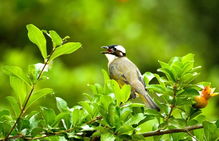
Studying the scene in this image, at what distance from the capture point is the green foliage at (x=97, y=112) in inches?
76.9

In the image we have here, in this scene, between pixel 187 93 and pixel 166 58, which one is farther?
pixel 166 58

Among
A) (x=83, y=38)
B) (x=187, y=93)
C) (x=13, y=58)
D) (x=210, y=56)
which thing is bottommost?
(x=187, y=93)

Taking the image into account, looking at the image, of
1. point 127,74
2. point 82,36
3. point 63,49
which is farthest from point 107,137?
point 82,36

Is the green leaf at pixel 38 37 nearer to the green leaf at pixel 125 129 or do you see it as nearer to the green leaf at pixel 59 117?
the green leaf at pixel 59 117

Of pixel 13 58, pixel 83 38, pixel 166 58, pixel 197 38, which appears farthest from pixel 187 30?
pixel 13 58

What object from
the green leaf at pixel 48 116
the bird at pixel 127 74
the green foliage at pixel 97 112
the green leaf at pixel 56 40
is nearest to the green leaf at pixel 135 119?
the green foliage at pixel 97 112

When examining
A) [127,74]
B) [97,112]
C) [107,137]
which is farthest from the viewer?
[127,74]

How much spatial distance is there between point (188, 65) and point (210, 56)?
6.80m

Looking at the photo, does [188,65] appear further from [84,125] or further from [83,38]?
[83,38]

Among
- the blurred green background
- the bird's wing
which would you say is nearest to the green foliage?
the bird's wing

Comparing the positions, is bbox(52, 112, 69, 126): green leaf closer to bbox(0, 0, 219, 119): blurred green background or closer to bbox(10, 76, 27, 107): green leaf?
bbox(10, 76, 27, 107): green leaf

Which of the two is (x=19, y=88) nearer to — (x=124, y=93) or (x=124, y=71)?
(x=124, y=93)

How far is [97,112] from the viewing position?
6.75ft

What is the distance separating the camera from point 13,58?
5.24 metres
